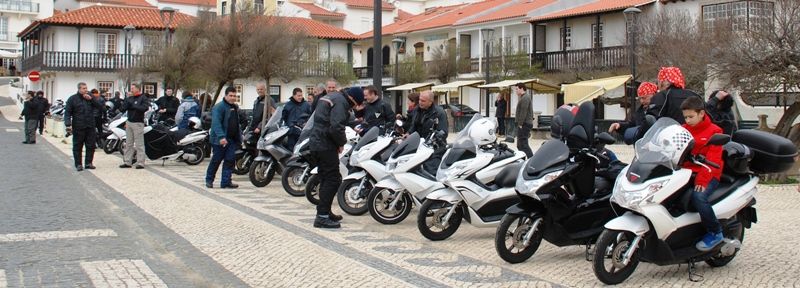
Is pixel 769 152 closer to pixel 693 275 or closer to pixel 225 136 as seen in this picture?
pixel 693 275

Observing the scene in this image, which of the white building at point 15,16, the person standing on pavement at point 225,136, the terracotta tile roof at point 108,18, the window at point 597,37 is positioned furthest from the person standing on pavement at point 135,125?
the white building at point 15,16

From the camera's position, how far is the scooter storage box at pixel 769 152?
7000 mm

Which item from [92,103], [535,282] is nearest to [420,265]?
[535,282]

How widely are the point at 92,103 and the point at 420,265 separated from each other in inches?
437

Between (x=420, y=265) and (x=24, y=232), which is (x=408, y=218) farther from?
(x=24, y=232)

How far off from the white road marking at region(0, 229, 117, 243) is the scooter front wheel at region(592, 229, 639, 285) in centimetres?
516

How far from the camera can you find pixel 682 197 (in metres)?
6.66

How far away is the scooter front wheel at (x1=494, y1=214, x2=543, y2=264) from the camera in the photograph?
720 centimetres

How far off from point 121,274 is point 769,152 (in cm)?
557

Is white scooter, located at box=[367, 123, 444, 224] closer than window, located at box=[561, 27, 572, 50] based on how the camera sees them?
→ Yes

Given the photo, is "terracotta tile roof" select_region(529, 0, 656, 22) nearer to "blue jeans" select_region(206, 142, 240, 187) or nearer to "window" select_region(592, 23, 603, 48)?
"window" select_region(592, 23, 603, 48)

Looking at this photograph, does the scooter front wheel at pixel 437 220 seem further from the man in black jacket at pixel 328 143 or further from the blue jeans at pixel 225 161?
the blue jeans at pixel 225 161

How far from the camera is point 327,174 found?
9.27 metres

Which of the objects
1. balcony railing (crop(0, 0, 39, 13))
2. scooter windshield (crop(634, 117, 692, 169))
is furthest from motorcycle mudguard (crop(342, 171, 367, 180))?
balcony railing (crop(0, 0, 39, 13))
